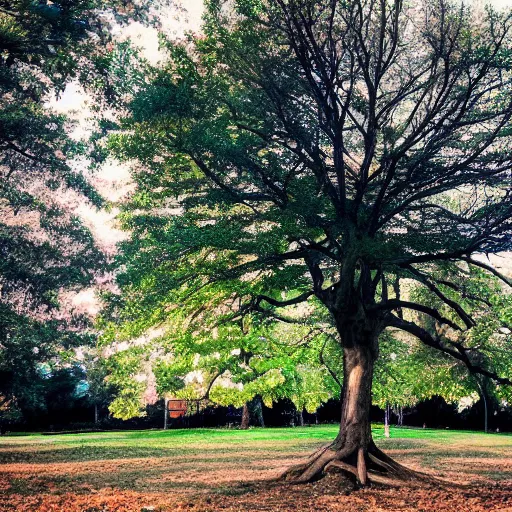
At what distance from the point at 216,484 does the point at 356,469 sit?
2.63 m

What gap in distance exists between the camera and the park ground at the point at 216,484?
28.0 feet

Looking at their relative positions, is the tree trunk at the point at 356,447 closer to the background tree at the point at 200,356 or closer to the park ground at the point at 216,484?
the park ground at the point at 216,484

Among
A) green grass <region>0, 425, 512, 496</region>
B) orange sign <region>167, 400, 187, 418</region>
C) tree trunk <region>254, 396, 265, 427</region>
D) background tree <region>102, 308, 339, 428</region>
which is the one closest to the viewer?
green grass <region>0, 425, 512, 496</region>

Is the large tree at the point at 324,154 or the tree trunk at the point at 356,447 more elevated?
the large tree at the point at 324,154

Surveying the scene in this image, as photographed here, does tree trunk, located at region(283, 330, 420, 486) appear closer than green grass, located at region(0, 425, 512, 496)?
Yes

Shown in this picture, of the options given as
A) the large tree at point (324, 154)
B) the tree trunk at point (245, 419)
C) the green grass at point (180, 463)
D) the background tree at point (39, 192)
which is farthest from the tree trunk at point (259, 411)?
the large tree at point (324, 154)

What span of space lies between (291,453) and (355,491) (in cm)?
742

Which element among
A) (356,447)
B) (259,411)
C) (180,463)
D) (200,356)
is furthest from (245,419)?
(356,447)

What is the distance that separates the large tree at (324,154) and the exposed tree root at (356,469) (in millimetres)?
38

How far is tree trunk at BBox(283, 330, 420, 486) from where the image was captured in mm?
10734

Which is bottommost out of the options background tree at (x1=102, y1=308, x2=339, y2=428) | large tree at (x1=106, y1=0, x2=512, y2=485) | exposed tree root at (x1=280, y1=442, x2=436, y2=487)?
exposed tree root at (x1=280, y1=442, x2=436, y2=487)

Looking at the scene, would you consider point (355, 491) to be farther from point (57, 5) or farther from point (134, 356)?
point (57, 5)

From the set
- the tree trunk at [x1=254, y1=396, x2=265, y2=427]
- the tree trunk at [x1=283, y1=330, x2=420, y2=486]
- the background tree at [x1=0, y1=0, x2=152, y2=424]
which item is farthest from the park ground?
the tree trunk at [x1=254, y1=396, x2=265, y2=427]

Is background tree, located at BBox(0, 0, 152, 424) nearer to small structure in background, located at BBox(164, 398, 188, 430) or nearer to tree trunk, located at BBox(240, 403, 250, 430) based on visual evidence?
small structure in background, located at BBox(164, 398, 188, 430)
